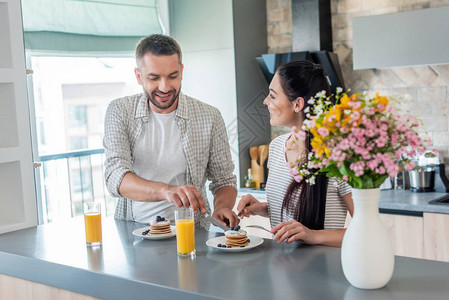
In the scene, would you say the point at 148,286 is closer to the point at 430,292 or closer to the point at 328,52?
the point at 430,292

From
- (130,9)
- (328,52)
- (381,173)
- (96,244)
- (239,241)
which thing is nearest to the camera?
(381,173)

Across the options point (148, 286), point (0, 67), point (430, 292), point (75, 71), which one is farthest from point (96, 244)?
point (75, 71)

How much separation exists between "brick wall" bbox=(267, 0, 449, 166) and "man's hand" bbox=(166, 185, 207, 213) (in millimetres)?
2084

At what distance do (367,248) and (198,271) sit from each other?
1.75 feet

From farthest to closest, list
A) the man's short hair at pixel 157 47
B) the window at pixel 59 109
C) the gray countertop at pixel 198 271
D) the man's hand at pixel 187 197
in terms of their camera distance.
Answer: the window at pixel 59 109 < the man's short hair at pixel 157 47 < the man's hand at pixel 187 197 < the gray countertop at pixel 198 271

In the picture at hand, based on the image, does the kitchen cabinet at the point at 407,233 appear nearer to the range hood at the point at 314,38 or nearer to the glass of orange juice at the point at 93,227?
the range hood at the point at 314,38

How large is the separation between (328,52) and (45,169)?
2427mm

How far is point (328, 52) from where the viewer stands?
3.90 metres

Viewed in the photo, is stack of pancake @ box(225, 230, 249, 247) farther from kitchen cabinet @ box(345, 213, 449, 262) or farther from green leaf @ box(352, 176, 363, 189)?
kitchen cabinet @ box(345, 213, 449, 262)

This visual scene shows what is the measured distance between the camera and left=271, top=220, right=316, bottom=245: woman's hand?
1878 mm

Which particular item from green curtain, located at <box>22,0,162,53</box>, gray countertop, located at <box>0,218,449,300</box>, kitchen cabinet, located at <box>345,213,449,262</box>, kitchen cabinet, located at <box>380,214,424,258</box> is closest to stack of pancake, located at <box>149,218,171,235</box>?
gray countertop, located at <box>0,218,449,300</box>

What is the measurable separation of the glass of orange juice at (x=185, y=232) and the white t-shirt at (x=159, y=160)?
611mm

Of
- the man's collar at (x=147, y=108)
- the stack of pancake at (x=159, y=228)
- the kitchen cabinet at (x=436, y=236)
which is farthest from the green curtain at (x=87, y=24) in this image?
the kitchen cabinet at (x=436, y=236)

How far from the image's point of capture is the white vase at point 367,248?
1.48m
